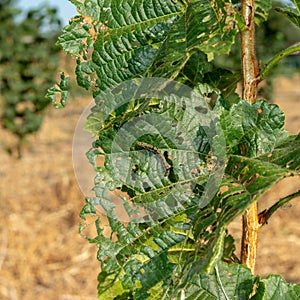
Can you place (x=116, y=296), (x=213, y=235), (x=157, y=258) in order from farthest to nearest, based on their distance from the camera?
1. (x=116, y=296)
2. (x=157, y=258)
3. (x=213, y=235)

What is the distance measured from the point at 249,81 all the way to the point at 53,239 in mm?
4790

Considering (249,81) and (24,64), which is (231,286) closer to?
(249,81)

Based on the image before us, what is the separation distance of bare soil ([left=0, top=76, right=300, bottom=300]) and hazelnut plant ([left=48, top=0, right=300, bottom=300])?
3.55 m

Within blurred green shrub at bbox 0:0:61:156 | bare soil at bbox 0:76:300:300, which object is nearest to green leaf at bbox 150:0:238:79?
bare soil at bbox 0:76:300:300

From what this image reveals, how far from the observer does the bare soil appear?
4771 mm

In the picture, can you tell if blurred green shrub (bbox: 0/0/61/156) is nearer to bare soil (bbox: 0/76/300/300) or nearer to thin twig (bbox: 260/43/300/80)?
bare soil (bbox: 0/76/300/300)

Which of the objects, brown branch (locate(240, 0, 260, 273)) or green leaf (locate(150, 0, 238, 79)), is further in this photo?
brown branch (locate(240, 0, 260, 273))

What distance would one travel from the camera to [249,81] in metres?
0.86

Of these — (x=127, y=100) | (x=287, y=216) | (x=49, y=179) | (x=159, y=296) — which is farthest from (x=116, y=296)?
(x=49, y=179)

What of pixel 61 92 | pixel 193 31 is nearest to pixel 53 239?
pixel 61 92

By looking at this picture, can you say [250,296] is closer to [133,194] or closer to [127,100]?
[133,194]

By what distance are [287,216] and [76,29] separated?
526 cm

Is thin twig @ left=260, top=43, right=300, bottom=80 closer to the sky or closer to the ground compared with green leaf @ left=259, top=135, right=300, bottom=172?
closer to the sky

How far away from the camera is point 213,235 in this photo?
621 mm
